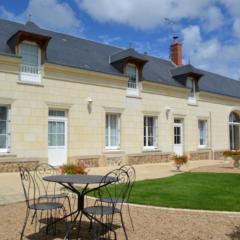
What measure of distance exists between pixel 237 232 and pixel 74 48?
13.0 metres

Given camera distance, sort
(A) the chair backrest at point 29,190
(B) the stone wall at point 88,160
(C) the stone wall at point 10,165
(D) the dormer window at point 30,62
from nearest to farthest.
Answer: (A) the chair backrest at point 29,190
(C) the stone wall at point 10,165
(D) the dormer window at point 30,62
(B) the stone wall at point 88,160

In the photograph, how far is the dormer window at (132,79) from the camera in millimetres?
16981

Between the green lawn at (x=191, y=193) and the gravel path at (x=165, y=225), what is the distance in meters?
0.60

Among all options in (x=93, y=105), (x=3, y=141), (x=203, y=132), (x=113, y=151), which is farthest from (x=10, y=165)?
(x=203, y=132)

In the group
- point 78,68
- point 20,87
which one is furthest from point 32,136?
point 78,68

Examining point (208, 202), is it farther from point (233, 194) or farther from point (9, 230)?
point (9, 230)

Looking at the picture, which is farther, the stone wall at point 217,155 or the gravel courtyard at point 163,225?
the stone wall at point 217,155

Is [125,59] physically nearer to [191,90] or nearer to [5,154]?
[191,90]

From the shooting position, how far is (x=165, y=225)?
17.8 feet

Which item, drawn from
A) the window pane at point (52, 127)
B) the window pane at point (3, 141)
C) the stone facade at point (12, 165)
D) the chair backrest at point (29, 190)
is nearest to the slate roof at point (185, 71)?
the window pane at point (52, 127)

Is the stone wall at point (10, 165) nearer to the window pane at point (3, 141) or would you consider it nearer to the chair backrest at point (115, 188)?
the window pane at point (3, 141)

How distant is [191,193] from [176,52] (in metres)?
17.3

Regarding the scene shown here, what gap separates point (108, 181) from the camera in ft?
15.1

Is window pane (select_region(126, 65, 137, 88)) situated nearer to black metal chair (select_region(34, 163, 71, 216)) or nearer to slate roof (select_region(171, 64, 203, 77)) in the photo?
slate roof (select_region(171, 64, 203, 77))
